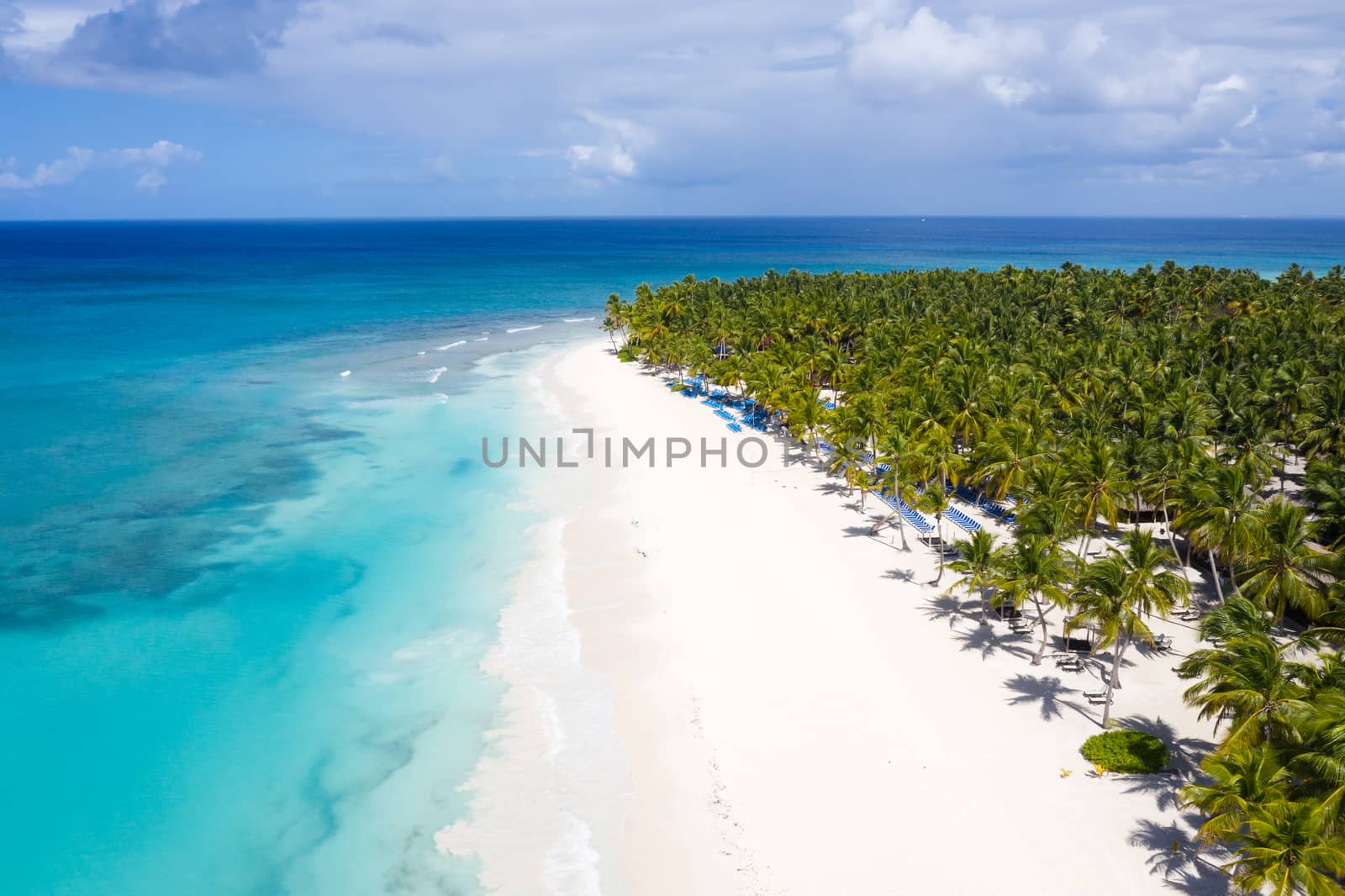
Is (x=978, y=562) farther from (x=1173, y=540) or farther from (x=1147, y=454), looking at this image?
(x=1173, y=540)

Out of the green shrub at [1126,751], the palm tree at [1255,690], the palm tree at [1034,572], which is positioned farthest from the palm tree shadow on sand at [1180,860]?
the palm tree at [1034,572]

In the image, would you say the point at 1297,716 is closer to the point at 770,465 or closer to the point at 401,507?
the point at 770,465

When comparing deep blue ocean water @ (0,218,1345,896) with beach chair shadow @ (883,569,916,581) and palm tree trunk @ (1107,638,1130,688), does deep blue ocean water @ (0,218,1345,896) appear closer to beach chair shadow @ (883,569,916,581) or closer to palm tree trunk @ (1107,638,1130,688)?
beach chair shadow @ (883,569,916,581)

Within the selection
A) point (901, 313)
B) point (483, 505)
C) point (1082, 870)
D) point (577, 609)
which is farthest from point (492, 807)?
point (901, 313)

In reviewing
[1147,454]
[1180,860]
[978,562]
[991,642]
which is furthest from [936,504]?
[1180,860]

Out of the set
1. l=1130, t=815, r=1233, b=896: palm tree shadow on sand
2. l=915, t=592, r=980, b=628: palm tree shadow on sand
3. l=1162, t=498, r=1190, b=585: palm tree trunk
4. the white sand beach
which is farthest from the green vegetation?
the white sand beach
